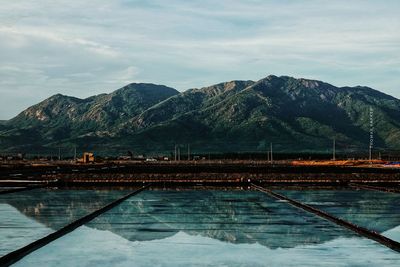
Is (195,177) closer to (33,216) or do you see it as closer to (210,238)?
(33,216)

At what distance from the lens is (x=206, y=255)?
47.1 feet

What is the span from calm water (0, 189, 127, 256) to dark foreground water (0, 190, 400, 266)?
0.23ft

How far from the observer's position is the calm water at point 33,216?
1692cm

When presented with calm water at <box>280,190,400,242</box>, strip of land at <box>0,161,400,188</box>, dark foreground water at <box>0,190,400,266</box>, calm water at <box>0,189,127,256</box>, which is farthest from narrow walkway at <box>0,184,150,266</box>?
strip of land at <box>0,161,400,188</box>

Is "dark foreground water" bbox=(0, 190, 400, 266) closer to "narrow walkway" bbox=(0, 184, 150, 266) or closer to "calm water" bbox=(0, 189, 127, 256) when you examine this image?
"calm water" bbox=(0, 189, 127, 256)

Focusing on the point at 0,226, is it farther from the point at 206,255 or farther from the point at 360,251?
the point at 360,251

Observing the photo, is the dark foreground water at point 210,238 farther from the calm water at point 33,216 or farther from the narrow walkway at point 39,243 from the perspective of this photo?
the narrow walkway at point 39,243

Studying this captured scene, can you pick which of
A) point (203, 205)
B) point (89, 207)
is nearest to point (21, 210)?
point (89, 207)

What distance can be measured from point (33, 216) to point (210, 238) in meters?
→ 8.12

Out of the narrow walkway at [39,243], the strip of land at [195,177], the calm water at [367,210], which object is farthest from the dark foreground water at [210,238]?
the strip of land at [195,177]

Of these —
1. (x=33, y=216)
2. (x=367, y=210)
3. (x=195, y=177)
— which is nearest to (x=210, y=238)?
(x=33, y=216)

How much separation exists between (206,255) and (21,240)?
16.3 feet

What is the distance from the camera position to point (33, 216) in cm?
2270

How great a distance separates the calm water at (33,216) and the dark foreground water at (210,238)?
0.23 feet
